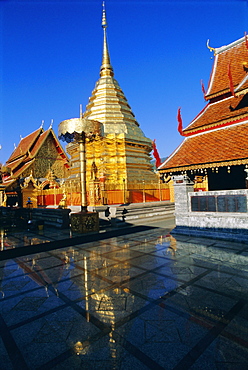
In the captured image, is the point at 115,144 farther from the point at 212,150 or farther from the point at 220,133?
the point at 212,150

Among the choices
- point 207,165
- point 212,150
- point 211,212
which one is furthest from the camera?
point 211,212

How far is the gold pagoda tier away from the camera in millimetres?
18609

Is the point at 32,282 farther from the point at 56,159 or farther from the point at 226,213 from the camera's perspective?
the point at 56,159

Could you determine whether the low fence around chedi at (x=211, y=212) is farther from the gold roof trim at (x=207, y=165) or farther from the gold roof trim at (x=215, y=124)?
the gold roof trim at (x=215, y=124)

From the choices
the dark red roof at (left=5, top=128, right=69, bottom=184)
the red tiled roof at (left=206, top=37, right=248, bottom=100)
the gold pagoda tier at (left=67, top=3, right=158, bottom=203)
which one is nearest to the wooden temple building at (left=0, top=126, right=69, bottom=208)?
the dark red roof at (left=5, top=128, right=69, bottom=184)

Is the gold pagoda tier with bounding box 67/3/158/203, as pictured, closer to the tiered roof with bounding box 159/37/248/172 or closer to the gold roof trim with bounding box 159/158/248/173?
the tiered roof with bounding box 159/37/248/172

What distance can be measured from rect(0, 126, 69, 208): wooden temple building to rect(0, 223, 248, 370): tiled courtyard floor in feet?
45.9

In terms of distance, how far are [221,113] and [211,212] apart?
4.05 meters

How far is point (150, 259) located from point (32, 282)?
9.01 feet

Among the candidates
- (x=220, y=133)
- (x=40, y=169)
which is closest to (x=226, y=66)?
(x=220, y=133)

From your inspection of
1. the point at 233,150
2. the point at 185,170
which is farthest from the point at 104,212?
the point at 233,150

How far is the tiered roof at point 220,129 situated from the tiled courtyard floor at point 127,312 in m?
3.12

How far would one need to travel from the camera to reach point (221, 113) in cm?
855

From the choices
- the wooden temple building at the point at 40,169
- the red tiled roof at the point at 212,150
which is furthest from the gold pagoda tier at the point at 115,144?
the red tiled roof at the point at 212,150
